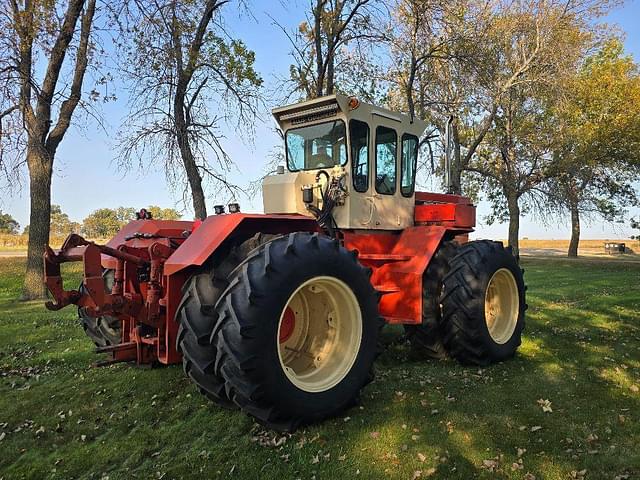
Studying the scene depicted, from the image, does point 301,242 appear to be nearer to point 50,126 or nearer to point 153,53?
point 153,53

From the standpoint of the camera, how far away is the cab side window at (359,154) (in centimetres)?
572

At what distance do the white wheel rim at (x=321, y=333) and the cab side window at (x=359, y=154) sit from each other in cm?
171

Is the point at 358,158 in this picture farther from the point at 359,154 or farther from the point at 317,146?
the point at 317,146

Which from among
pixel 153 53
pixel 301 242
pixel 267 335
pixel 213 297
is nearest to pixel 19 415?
pixel 213 297

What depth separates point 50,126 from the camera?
13.1 metres

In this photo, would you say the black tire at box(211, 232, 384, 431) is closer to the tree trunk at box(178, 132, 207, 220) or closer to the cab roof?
the cab roof

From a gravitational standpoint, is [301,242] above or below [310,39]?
below

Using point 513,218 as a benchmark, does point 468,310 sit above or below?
below

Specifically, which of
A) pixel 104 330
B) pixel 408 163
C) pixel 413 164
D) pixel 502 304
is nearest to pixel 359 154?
pixel 408 163

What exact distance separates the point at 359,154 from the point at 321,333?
2.18 meters

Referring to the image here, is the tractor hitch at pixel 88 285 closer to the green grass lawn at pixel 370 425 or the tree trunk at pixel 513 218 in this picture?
the green grass lawn at pixel 370 425

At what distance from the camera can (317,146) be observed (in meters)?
5.95

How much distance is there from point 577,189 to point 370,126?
21.8m

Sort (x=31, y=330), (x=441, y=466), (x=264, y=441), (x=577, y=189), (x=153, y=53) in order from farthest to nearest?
(x=577, y=189), (x=153, y=53), (x=31, y=330), (x=264, y=441), (x=441, y=466)
